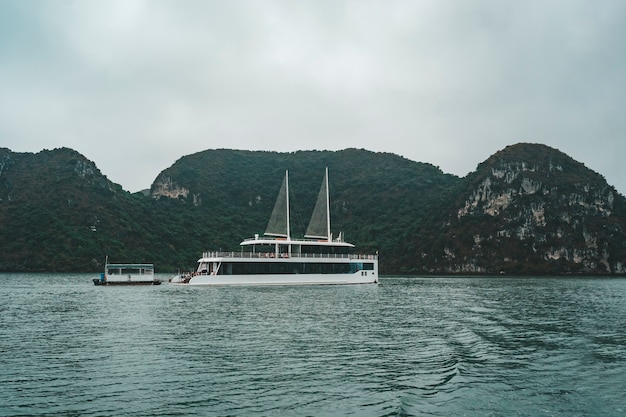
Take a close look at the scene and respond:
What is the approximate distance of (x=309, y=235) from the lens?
8031 cm

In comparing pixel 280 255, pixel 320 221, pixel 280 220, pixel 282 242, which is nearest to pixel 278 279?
pixel 280 255

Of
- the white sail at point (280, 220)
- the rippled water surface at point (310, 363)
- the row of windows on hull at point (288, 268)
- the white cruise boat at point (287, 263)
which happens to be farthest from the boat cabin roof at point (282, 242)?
the rippled water surface at point (310, 363)

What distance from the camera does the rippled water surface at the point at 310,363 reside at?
16031 millimetres

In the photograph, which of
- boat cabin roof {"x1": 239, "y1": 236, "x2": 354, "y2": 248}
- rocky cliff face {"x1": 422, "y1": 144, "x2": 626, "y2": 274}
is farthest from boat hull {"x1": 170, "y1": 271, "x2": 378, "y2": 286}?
rocky cliff face {"x1": 422, "y1": 144, "x2": 626, "y2": 274}

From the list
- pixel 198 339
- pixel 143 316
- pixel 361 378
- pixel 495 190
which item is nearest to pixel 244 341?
pixel 198 339

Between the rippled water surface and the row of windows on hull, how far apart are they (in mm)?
30750

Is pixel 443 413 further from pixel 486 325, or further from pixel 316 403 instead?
pixel 486 325

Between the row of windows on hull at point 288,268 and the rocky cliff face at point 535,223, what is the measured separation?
97.9 meters

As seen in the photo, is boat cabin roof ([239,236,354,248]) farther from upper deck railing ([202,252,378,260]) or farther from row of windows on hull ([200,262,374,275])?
row of windows on hull ([200,262,374,275])

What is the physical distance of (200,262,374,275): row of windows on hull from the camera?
71.8 m

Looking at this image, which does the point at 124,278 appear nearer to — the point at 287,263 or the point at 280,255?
the point at 280,255

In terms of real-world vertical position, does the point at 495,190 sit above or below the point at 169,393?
above

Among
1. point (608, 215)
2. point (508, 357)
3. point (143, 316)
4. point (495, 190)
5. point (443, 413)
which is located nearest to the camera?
point (443, 413)

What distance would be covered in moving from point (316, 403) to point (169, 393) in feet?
16.3
